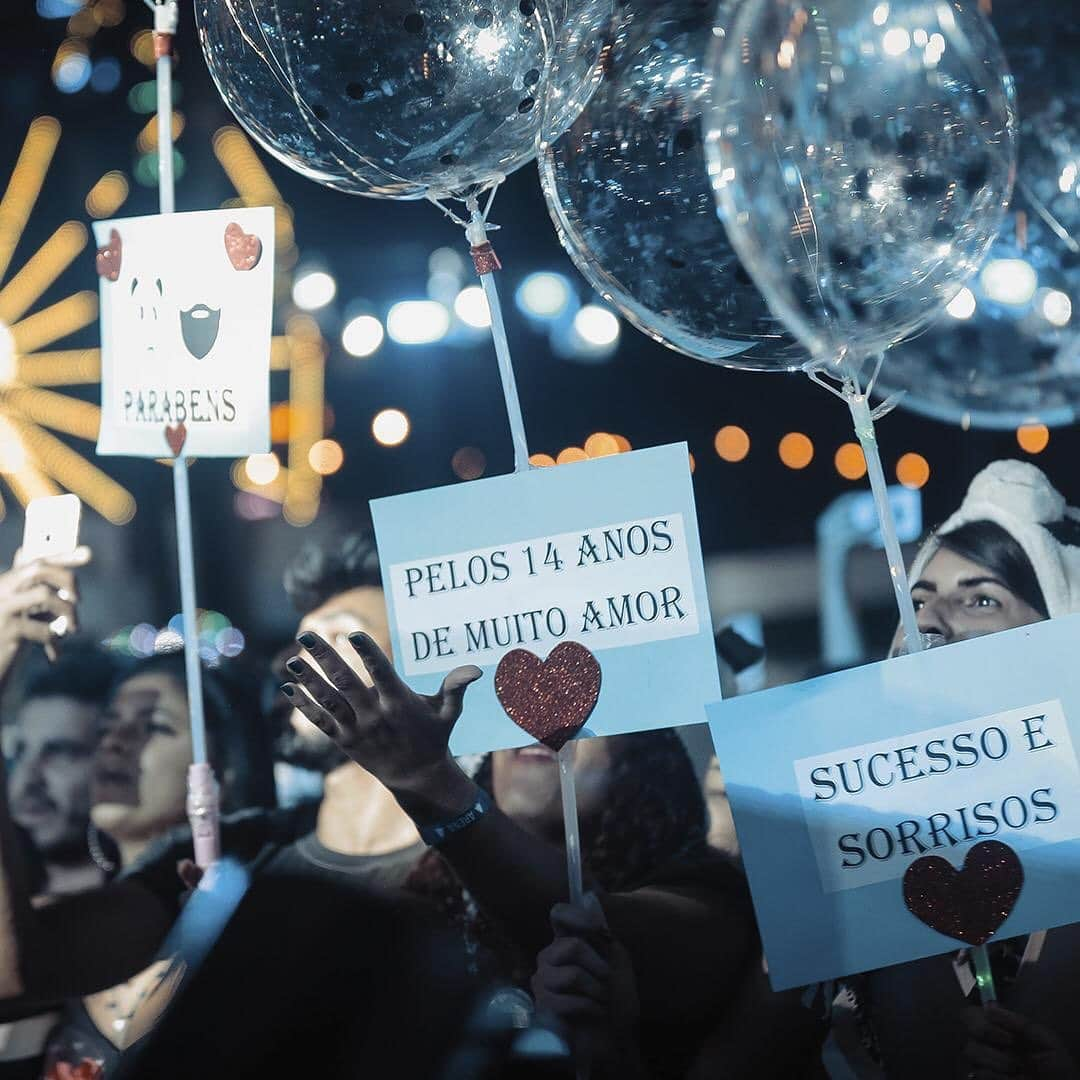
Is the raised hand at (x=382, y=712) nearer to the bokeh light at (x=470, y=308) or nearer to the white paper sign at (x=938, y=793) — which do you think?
the white paper sign at (x=938, y=793)

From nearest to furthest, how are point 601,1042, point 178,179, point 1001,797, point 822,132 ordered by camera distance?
point 822,132 < point 1001,797 < point 601,1042 < point 178,179

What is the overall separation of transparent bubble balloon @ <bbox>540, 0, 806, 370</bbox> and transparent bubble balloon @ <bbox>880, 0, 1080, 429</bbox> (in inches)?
5.6

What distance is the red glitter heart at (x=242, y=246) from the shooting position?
Result: 54.1 inches

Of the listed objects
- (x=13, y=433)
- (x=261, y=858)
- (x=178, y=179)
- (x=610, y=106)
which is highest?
(x=178, y=179)

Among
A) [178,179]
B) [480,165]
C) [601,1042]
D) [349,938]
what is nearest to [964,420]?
[480,165]

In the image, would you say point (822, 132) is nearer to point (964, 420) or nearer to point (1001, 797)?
point (1001, 797)

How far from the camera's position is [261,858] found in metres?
1.56

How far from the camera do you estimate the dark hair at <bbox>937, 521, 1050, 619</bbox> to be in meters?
1.38

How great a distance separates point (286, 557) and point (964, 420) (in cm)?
89

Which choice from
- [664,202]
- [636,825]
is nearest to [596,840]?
[636,825]

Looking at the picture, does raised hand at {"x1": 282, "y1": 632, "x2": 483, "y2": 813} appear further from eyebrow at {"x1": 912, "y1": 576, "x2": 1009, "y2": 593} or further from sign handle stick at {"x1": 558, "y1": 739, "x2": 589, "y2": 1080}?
eyebrow at {"x1": 912, "y1": 576, "x2": 1009, "y2": 593}

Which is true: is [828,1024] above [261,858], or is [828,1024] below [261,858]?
below

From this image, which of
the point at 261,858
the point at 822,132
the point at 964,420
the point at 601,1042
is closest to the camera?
the point at 822,132

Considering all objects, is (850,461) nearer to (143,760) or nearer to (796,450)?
(796,450)
